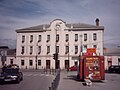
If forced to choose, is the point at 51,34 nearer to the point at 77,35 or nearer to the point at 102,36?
the point at 77,35

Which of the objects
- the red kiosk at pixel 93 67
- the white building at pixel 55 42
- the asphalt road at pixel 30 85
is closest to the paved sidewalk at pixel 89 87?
the red kiosk at pixel 93 67

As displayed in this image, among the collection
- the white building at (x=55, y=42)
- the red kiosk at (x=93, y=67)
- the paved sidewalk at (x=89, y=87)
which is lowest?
the paved sidewalk at (x=89, y=87)

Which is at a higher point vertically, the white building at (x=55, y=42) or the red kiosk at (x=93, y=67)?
the white building at (x=55, y=42)

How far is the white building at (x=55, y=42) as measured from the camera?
6319cm

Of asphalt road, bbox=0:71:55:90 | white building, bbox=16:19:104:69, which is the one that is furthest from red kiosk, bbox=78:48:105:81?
white building, bbox=16:19:104:69

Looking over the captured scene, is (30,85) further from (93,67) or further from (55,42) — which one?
(55,42)

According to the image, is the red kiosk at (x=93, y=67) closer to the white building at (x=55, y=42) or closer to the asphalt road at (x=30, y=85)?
the asphalt road at (x=30, y=85)

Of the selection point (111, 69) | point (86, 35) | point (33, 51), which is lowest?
point (111, 69)

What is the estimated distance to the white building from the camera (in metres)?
63.2

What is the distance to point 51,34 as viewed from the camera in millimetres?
65250

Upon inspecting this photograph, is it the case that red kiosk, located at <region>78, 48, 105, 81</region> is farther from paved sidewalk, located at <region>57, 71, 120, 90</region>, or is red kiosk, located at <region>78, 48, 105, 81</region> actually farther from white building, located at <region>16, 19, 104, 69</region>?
white building, located at <region>16, 19, 104, 69</region>

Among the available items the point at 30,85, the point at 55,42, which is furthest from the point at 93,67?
the point at 55,42

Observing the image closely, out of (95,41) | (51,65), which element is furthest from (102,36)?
(51,65)

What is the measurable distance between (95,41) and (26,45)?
18.3 metres
